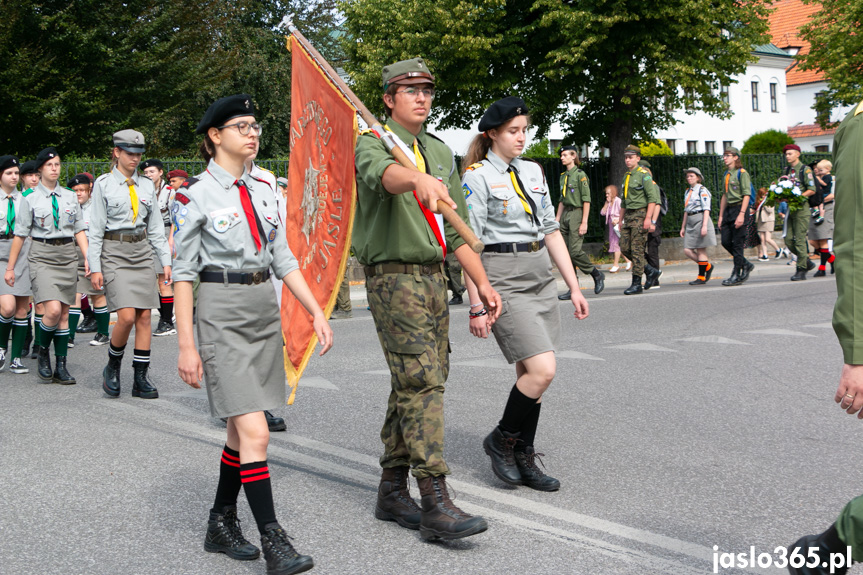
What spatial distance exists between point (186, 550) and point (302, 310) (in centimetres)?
132

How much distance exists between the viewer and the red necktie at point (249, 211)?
4.01 metres

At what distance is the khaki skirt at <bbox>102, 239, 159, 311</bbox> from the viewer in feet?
25.6

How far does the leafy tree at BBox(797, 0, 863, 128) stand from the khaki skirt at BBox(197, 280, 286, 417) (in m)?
35.7

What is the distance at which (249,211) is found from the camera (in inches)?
159

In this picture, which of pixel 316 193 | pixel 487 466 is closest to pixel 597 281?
pixel 487 466

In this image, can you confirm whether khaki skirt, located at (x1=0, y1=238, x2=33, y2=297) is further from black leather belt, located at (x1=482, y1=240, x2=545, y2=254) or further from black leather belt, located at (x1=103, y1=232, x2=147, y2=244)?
black leather belt, located at (x1=482, y1=240, x2=545, y2=254)

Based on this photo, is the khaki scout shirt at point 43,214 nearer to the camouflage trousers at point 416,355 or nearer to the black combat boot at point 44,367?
the black combat boot at point 44,367

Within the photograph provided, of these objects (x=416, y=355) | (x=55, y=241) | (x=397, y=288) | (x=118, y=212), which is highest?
(x=118, y=212)

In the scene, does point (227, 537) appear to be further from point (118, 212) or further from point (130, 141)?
point (118, 212)

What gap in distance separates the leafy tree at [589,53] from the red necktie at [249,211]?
1788cm

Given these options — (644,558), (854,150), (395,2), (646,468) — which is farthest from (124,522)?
(395,2)

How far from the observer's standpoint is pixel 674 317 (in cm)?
1189

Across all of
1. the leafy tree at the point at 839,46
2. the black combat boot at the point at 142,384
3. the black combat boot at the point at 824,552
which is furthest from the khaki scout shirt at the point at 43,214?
the leafy tree at the point at 839,46

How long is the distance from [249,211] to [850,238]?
2389 millimetres
